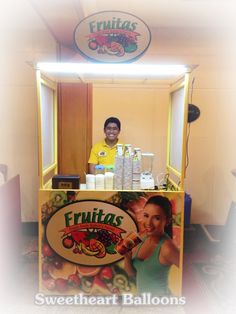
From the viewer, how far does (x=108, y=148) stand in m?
3.45

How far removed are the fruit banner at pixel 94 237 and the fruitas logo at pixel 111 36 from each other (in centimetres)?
114

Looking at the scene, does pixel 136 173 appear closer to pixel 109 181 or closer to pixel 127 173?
pixel 127 173

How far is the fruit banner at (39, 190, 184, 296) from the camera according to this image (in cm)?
247

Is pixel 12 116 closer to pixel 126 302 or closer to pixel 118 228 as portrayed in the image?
pixel 118 228

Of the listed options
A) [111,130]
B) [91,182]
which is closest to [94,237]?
[91,182]

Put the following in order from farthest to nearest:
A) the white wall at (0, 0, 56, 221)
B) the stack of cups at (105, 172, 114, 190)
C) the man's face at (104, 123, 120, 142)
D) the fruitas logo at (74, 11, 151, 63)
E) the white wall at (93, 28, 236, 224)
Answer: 1. the white wall at (93, 28, 236, 224)
2. the white wall at (0, 0, 56, 221)
3. the man's face at (104, 123, 120, 142)
4. the stack of cups at (105, 172, 114, 190)
5. the fruitas logo at (74, 11, 151, 63)

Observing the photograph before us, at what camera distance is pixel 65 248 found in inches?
99.8

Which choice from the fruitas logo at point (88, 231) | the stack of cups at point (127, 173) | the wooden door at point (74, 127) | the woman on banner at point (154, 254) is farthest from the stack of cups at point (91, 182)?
the wooden door at point (74, 127)

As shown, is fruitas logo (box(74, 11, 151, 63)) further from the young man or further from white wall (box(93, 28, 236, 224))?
white wall (box(93, 28, 236, 224))

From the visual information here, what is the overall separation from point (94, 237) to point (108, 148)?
1.23 meters

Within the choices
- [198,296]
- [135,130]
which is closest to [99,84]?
[135,130]

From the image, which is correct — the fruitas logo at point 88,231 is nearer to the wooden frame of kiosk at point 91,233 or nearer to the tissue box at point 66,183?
the wooden frame of kiosk at point 91,233

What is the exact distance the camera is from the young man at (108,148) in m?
3.38

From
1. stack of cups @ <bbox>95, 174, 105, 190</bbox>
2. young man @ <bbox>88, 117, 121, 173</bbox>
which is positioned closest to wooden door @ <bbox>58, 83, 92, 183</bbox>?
young man @ <bbox>88, 117, 121, 173</bbox>
